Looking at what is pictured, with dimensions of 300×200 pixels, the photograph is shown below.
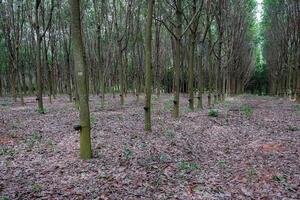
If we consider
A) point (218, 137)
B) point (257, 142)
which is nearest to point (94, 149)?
point (218, 137)

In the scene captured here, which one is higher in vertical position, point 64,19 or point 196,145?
point 64,19

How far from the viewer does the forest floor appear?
514cm

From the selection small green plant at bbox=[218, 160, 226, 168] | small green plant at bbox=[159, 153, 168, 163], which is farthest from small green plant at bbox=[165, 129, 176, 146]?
small green plant at bbox=[218, 160, 226, 168]

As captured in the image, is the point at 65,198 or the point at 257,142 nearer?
the point at 65,198

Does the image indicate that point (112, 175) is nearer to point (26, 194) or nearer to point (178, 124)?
point (26, 194)

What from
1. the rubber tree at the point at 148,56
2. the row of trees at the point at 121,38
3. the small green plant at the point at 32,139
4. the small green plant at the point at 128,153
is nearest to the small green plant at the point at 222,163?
the small green plant at the point at 128,153

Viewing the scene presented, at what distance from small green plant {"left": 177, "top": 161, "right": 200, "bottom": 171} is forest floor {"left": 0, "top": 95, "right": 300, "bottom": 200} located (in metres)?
0.03

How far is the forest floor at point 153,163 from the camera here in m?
5.14

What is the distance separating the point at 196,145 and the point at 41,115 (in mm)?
9457

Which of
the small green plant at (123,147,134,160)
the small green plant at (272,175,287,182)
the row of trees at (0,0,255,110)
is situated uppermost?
the row of trees at (0,0,255,110)

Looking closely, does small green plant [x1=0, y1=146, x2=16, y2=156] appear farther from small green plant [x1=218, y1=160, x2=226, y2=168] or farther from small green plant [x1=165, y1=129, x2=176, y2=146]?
small green plant [x1=218, y1=160, x2=226, y2=168]

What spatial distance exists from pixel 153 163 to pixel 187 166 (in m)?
0.82

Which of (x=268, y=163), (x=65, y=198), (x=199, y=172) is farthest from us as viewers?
(x=268, y=163)

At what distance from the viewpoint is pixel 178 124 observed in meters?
11.3
